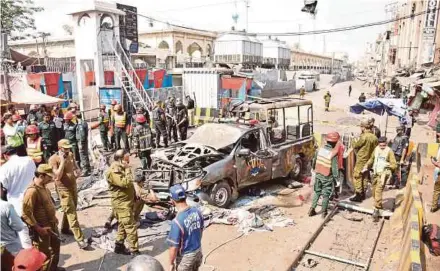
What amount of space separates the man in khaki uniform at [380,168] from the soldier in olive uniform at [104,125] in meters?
8.08

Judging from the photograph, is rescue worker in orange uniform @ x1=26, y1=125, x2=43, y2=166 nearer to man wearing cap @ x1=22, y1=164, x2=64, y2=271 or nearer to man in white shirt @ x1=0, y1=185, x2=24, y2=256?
man wearing cap @ x1=22, y1=164, x2=64, y2=271

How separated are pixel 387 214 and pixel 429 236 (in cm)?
176

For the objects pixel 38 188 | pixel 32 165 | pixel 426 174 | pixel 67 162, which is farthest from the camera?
pixel 426 174

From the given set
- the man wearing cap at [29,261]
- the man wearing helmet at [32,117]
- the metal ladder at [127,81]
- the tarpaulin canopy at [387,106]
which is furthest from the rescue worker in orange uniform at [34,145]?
the tarpaulin canopy at [387,106]

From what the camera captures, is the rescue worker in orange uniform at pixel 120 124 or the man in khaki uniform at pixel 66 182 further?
the rescue worker in orange uniform at pixel 120 124

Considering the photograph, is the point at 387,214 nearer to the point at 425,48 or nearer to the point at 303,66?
the point at 425,48

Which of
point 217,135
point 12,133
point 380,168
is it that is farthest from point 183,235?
point 12,133

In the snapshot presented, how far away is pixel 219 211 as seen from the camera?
7426 millimetres

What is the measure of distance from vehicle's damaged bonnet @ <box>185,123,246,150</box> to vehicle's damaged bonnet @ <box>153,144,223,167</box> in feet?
0.72

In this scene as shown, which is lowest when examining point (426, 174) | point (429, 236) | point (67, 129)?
point (426, 174)

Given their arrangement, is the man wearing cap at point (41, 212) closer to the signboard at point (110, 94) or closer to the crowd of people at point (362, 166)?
the crowd of people at point (362, 166)

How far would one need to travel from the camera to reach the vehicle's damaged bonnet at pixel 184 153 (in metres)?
7.65

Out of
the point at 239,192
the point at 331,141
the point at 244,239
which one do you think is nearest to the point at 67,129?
the point at 239,192

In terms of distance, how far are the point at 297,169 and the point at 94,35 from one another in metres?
11.3
